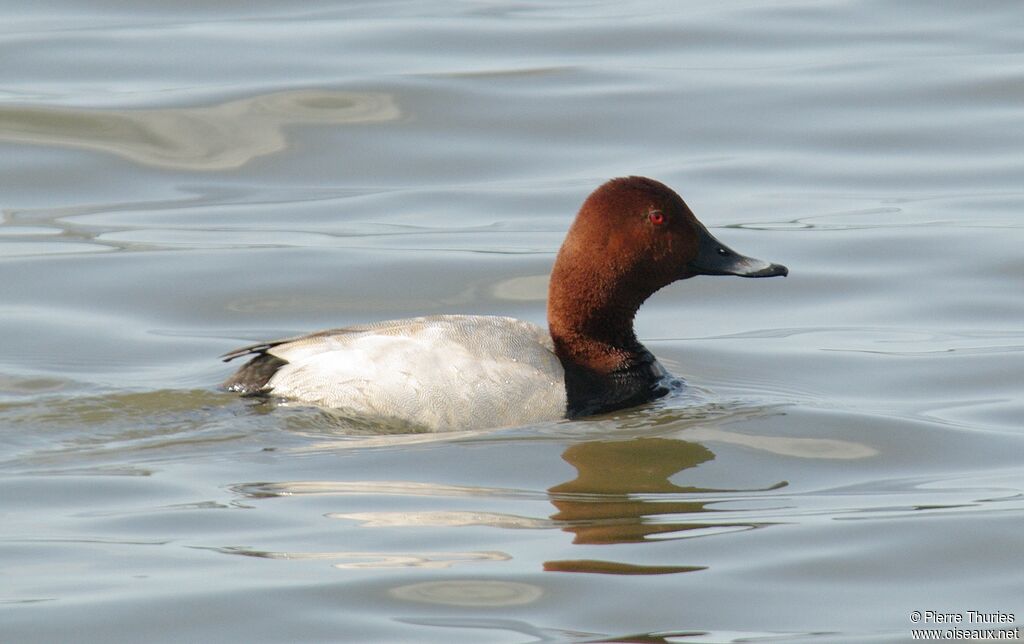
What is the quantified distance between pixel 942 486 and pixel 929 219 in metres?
4.70

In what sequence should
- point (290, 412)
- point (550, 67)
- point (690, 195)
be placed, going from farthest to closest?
point (550, 67)
point (690, 195)
point (290, 412)

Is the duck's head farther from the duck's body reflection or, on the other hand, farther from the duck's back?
the duck's body reflection

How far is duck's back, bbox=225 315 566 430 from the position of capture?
7.00 metres

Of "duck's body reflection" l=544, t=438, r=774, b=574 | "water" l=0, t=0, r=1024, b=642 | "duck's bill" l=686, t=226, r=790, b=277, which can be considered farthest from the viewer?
"duck's bill" l=686, t=226, r=790, b=277

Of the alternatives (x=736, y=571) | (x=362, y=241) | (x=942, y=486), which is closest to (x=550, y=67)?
(x=362, y=241)

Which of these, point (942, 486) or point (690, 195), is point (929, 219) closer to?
point (690, 195)

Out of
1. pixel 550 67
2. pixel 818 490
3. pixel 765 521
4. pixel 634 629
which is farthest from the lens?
pixel 550 67

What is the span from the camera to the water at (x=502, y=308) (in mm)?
5309

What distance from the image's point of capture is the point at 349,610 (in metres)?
5.04

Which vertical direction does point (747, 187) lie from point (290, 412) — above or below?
above
